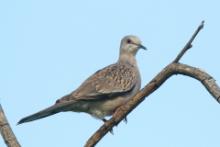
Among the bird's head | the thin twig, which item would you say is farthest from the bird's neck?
the thin twig

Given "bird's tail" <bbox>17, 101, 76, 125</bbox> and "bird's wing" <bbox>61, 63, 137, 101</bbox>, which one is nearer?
"bird's tail" <bbox>17, 101, 76, 125</bbox>

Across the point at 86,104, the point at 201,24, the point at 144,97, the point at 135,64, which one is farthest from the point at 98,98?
the point at 201,24

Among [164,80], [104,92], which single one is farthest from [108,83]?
[164,80]

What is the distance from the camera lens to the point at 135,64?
948cm

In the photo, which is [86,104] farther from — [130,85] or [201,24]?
[201,24]

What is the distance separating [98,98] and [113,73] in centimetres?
97

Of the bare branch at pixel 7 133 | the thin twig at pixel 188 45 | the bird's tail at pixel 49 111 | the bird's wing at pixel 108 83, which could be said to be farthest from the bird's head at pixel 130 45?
the bare branch at pixel 7 133

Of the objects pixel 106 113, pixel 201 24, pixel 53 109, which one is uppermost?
pixel 201 24

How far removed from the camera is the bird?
292 inches

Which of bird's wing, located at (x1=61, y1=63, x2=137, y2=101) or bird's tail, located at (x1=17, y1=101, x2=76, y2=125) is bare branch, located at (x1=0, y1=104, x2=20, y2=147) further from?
bird's wing, located at (x1=61, y1=63, x2=137, y2=101)

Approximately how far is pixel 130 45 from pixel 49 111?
147 inches

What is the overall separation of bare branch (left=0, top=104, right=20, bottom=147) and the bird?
260 cm

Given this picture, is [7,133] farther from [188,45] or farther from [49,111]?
[49,111]

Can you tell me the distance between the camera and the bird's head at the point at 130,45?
9.76 m
